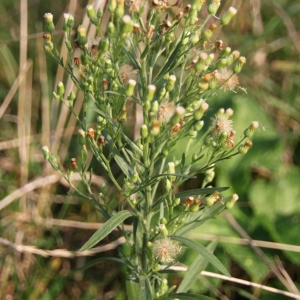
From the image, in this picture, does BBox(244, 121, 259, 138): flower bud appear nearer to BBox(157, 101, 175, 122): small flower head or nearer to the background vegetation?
BBox(157, 101, 175, 122): small flower head

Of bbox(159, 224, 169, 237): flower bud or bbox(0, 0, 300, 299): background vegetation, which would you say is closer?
bbox(159, 224, 169, 237): flower bud

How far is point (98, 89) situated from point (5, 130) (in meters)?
2.57

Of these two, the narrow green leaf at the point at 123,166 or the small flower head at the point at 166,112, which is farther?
the narrow green leaf at the point at 123,166

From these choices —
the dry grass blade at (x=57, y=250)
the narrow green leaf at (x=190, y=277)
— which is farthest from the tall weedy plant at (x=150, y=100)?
the dry grass blade at (x=57, y=250)

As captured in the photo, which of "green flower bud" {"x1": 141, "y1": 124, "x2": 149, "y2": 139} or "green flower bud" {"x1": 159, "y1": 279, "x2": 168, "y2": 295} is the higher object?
"green flower bud" {"x1": 141, "y1": 124, "x2": 149, "y2": 139}

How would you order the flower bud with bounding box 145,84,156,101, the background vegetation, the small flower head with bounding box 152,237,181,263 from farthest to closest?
the background vegetation
the small flower head with bounding box 152,237,181,263
the flower bud with bounding box 145,84,156,101

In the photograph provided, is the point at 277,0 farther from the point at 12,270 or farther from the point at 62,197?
the point at 12,270

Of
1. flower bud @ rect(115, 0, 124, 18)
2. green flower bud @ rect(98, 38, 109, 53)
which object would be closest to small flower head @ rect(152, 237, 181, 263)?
green flower bud @ rect(98, 38, 109, 53)

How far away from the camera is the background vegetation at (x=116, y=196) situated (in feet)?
10.7

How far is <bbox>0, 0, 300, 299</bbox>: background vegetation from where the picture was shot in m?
3.27

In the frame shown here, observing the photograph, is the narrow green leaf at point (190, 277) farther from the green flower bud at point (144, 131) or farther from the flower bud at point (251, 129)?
the green flower bud at point (144, 131)

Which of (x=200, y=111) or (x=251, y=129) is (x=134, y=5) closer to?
(x=200, y=111)

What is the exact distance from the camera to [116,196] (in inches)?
154

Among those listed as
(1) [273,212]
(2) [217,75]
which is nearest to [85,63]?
(2) [217,75]
